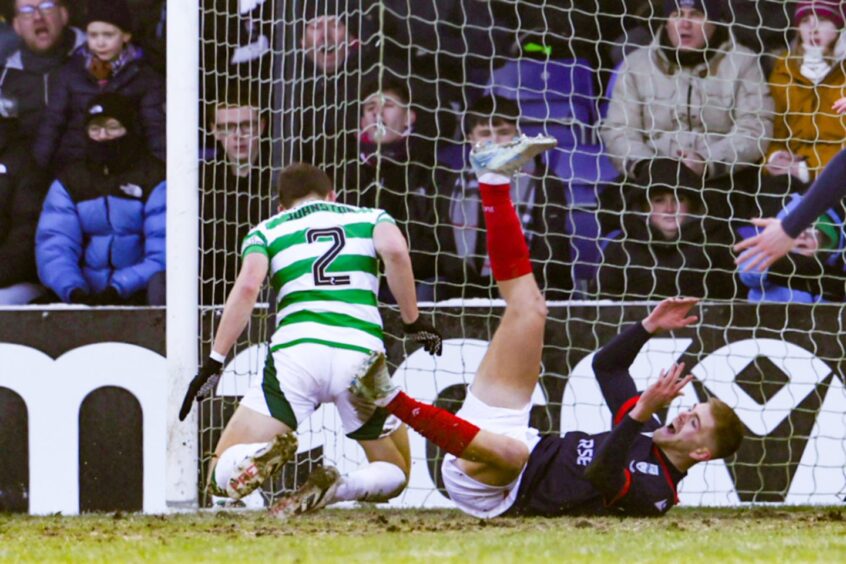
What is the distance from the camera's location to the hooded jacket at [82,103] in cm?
867

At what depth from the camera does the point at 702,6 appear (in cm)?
883

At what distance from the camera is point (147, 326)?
26.7 feet

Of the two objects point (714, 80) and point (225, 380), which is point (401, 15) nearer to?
point (714, 80)

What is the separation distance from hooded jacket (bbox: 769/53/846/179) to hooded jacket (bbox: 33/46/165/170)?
3.58m

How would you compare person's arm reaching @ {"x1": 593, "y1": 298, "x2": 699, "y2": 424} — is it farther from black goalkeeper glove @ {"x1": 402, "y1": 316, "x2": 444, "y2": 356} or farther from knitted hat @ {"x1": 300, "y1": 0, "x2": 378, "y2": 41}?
knitted hat @ {"x1": 300, "y1": 0, "x2": 378, "y2": 41}

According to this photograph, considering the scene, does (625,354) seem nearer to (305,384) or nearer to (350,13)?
(305,384)

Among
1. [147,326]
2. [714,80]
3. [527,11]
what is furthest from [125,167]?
[714,80]

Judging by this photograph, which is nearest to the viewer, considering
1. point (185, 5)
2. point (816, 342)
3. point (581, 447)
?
point (581, 447)

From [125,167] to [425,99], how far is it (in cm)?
179

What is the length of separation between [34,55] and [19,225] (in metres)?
1.05

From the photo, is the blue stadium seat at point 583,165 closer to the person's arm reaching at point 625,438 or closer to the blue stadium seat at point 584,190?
the blue stadium seat at point 584,190

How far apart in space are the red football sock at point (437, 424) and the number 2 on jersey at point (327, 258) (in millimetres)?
586

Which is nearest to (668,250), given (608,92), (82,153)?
(608,92)

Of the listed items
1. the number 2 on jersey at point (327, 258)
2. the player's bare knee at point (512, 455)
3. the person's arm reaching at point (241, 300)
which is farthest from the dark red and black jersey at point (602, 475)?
the person's arm reaching at point (241, 300)
